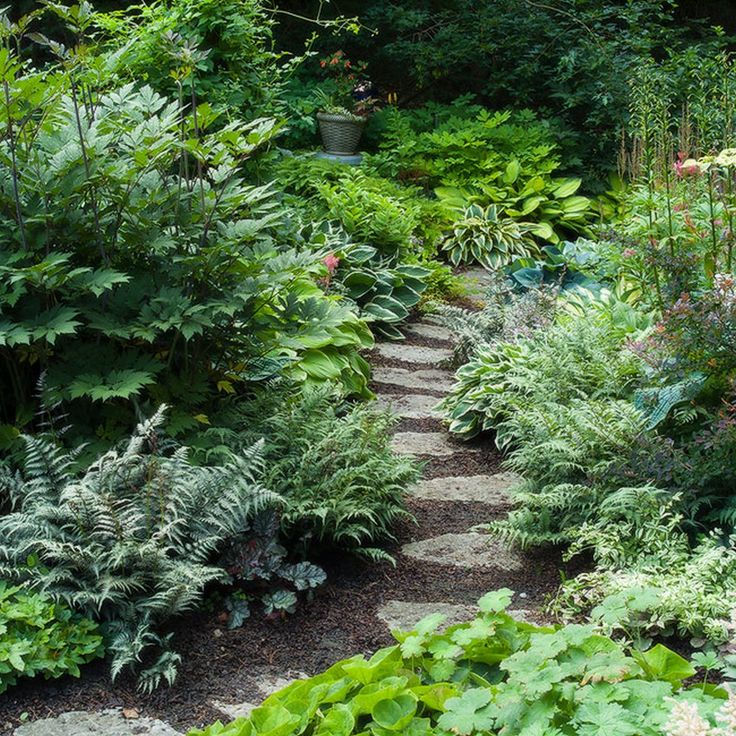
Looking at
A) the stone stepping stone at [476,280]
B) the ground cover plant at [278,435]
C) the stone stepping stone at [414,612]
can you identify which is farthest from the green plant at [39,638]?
the stone stepping stone at [476,280]

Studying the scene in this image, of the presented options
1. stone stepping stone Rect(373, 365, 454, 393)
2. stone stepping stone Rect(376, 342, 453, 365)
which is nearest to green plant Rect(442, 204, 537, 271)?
stone stepping stone Rect(376, 342, 453, 365)

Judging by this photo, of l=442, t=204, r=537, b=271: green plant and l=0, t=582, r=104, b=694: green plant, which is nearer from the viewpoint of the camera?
l=0, t=582, r=104, b=694: green plant

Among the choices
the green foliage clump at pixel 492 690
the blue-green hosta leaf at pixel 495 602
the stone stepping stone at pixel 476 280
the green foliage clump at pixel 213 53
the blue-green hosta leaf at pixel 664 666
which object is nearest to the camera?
the green foliage clump at pixel 492 690

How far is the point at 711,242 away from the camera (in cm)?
457

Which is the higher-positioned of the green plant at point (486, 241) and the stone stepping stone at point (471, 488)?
the green plant at point (486, 241)

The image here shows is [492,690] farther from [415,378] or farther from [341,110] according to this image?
[341,110]

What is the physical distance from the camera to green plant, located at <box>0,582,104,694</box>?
2.97m

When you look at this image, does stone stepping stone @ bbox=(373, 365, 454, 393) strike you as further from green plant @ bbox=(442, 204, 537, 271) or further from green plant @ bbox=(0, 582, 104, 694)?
green plant @ bbox=(0, 582, 104, 694)

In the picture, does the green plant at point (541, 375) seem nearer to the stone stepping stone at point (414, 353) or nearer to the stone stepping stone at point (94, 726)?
the stone stepping stone at point (414, 353)

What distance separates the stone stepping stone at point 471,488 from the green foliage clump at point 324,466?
33 cm

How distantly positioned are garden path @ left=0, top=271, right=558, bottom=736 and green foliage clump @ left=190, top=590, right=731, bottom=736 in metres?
0.60

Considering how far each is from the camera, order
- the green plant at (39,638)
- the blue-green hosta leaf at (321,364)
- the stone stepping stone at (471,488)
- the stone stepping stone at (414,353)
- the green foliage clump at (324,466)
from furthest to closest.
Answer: the stone stepping stone at (414,353), the blue-green hosta leaf at (321,364), the stone stepping stone at (471,488), the green foliage clump at (324,466), the green plant at (39,638)

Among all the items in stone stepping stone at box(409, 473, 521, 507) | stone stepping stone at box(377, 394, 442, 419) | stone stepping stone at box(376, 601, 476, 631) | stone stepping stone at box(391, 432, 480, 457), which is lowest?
stone stepping stone at box(376, 601, 476, 631)

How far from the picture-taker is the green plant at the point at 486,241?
806 cm
